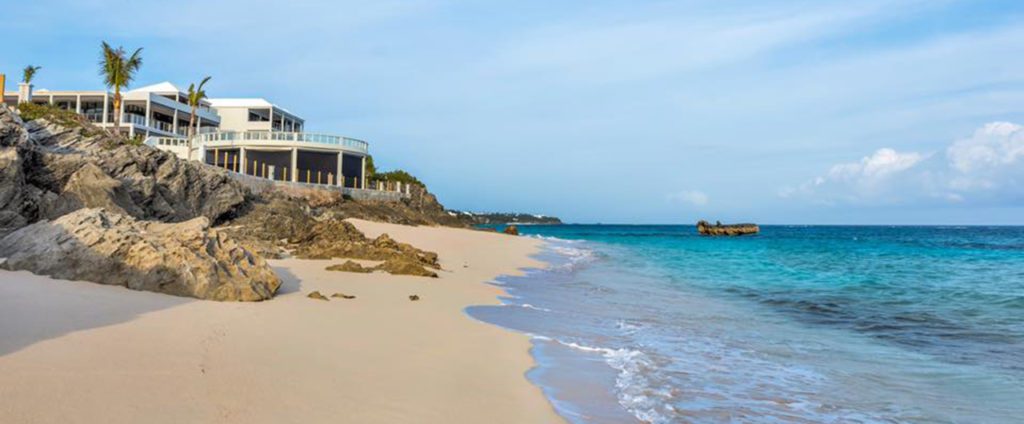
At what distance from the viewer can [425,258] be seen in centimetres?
1798

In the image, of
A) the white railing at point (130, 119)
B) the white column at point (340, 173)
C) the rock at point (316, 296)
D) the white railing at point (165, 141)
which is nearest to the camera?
the rock at point (316, 296)

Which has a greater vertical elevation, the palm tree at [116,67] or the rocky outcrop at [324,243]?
the palm tree at [116,67]

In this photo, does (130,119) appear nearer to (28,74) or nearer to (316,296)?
(28,74)

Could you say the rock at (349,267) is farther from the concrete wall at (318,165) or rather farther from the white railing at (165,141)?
the white railing at (165,141)

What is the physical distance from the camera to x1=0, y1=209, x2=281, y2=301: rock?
8695 mm

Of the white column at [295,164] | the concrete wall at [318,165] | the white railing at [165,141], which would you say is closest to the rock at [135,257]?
the white column at [295,164]

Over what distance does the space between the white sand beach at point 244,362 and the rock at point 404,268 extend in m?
5.18

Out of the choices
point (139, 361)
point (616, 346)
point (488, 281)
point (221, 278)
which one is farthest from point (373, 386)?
point (488, 281)

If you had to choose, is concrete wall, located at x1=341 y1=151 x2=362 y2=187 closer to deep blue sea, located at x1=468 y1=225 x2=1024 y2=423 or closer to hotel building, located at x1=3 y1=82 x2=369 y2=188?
hotel building, located at x1=3 y1=82 x2=369 y2=188

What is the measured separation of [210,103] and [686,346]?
2415 inches

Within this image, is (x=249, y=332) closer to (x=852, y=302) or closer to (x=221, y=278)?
(x=221, y=278)

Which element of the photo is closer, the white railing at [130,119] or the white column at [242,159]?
the white column at [242,159]

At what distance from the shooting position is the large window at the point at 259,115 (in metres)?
61.8

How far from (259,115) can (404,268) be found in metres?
53.4
